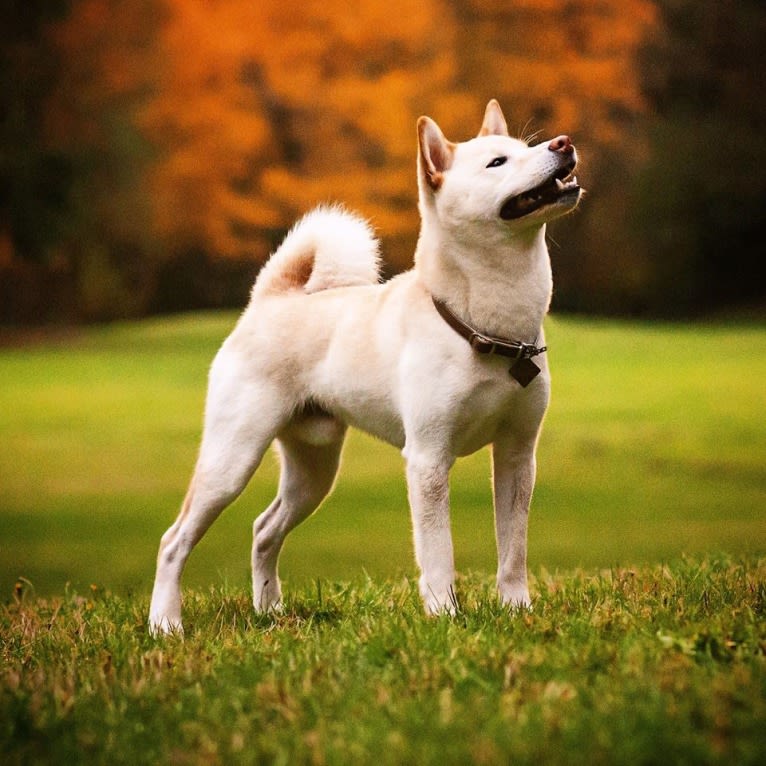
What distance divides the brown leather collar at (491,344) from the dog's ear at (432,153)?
1.51 feet

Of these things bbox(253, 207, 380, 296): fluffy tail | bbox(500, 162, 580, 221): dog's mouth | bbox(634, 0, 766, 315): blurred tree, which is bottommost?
bbox(634, 0, 766, 315): blurred tree

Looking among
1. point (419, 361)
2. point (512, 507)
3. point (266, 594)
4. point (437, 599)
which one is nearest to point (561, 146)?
point (419, 361)

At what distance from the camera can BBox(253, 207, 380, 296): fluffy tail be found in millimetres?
4551

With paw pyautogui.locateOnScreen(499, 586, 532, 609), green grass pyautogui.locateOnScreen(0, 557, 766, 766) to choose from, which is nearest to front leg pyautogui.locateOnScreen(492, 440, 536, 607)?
paw pyautogui.locateOnScreen(499, 586, 532, 609)

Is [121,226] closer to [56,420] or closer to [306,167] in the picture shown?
[306,167]

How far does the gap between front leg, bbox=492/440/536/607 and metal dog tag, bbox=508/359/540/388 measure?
28cm

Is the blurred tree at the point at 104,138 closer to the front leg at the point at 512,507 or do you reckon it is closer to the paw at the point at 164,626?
the paw at the point at 164,626

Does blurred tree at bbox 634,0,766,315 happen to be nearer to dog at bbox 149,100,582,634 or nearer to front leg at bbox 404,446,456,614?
dog at bbox 149,100,582,634

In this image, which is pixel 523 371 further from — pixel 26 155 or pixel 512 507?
pixel 26 155

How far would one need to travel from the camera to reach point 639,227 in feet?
66.9

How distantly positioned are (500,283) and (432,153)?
1.61 feet

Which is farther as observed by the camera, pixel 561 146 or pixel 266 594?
pixel 266 594

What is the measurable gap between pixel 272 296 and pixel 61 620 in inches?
57.4

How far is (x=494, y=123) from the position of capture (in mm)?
4168
